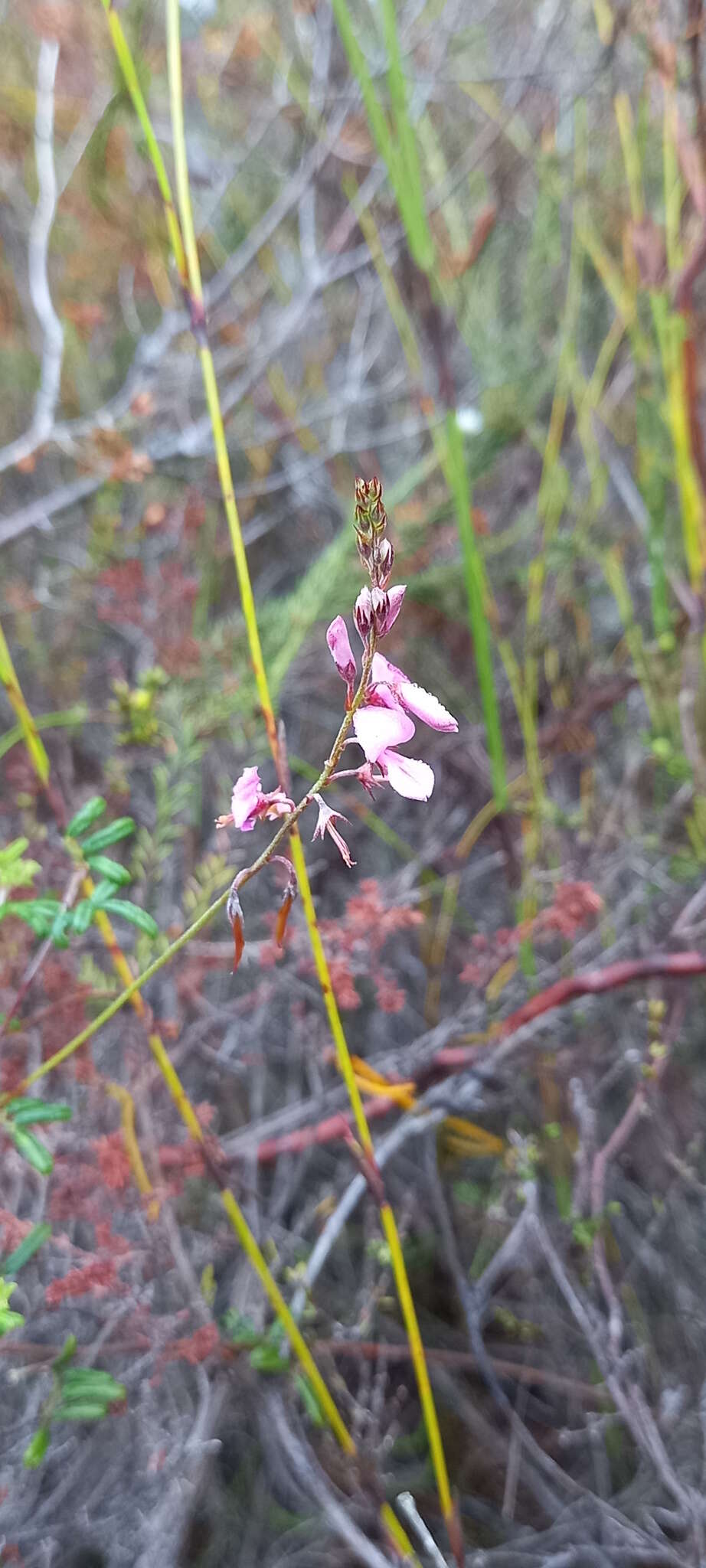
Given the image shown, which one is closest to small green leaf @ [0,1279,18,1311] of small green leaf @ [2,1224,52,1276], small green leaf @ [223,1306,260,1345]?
small green leaf @ [2,1224,52,1276]

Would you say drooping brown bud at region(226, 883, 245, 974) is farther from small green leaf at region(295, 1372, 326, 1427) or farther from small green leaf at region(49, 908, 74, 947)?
small green leaf at region(295, 1372, 326, 1427)

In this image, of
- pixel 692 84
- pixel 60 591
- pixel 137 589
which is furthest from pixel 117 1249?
pixel 692 84

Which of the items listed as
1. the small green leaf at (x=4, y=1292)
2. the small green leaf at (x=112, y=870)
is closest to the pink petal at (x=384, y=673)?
the small green leaf at (x=112, y=870)

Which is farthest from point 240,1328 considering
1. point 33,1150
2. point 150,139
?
point 150,139

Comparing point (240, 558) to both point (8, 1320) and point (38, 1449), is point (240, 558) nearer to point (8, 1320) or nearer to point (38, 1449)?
point (8, 1320)

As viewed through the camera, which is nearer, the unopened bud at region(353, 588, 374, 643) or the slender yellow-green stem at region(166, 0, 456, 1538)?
the unopened bud at region(353, 588, 374, 643)

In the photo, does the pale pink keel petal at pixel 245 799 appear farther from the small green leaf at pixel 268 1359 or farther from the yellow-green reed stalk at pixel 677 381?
the yellow-green reed stalk at pixel 677 381

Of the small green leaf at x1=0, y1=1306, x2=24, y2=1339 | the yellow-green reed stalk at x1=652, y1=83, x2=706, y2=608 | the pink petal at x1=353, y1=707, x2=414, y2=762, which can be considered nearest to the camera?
the pink petal at x1=353, y1=707, x2=414, y2=762
